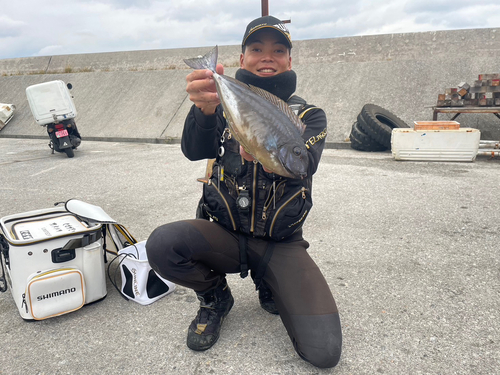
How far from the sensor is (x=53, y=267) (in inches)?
89.7

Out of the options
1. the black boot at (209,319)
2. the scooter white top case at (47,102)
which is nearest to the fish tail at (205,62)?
the black boot at (209,319)

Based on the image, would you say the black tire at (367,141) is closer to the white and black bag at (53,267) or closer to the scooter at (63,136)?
the scooter at (63,136)

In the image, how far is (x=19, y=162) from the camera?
7.49 m

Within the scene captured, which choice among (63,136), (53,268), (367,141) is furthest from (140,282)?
(63,136)

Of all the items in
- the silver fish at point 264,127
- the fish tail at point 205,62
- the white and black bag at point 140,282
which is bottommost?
the white and black bag at point 140,282

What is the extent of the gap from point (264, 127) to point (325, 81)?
9.65m

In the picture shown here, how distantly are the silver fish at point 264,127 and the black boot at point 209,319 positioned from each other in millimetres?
990

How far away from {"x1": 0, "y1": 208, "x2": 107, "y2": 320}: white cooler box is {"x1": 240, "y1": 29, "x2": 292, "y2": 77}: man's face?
4.64 feet

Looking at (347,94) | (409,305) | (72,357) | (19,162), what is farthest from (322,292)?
(347,94)

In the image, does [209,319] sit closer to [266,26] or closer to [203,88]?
[203,88]

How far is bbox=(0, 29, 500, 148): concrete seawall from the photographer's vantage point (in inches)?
368

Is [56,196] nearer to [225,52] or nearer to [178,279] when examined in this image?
[178,279]

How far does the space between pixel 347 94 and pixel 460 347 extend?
868cm

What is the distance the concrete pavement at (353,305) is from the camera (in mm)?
1938
